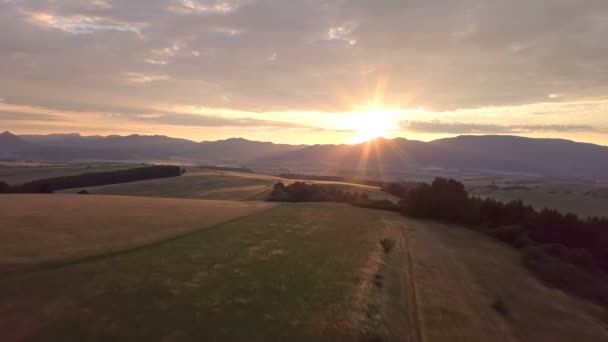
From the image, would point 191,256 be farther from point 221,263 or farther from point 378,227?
point 378,227

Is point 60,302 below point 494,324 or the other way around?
the other way around

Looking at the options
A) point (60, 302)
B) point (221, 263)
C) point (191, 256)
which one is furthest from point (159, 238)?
point (60, 302)

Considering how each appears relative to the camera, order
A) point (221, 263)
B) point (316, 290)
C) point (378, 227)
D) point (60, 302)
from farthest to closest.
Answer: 1. point (378, 227)
2. point (221, 263)
3. point (316, 290)
4. point (60, 302)

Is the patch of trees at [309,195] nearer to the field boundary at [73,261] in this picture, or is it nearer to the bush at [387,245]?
the bush at [387,245]

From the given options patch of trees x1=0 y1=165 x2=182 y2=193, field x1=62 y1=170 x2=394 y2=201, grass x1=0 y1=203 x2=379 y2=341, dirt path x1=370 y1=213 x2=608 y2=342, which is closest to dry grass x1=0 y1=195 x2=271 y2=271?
grass x1=0 y1=203 x2=379 y2=341

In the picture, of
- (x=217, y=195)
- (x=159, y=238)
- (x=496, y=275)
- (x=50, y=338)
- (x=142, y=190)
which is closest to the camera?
(x=50, y=338)

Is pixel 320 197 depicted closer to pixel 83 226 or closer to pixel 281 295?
pixel 83 226

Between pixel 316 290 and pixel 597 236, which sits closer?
pixel 316 290
